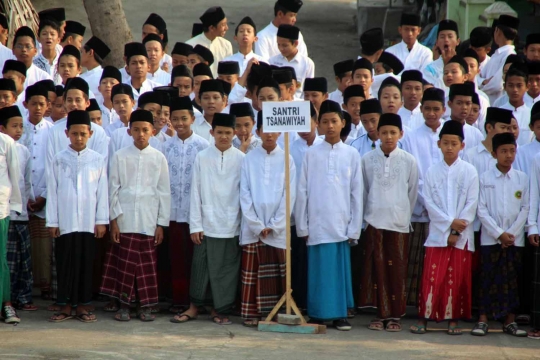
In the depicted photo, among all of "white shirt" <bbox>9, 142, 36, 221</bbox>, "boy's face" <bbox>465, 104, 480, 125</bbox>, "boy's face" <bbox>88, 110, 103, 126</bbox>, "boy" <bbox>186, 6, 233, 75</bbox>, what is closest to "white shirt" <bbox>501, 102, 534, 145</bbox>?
"boy's face" <bbox>465, 104, 480, 125</bbox>

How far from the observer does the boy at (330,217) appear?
8016 mm

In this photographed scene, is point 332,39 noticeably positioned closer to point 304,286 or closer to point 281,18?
point 281,18

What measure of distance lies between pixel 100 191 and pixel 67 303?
3.15 ft

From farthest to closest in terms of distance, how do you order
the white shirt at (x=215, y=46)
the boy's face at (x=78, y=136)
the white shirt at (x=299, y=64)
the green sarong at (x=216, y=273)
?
the white shirt at (x=215, y=46)
the white shirt at (x=299, y=64)
the green sarong at (x=216, y=273)
the boy's face at (x=78, y=136)

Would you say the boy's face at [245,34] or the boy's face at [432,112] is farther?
the boy's face at [245,34]

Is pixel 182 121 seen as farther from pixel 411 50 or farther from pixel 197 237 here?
pixel 411 50

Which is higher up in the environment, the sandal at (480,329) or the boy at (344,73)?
the boy at (344,73)

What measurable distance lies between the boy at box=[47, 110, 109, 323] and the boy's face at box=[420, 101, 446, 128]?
2858 millimetres

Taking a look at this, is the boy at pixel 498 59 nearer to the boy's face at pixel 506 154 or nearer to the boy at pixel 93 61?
the boy's face at pixel 506 154

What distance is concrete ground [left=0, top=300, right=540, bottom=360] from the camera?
282 inches

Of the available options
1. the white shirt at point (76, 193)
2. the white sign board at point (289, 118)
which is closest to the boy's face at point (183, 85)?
the white shirt at point (76, 193)

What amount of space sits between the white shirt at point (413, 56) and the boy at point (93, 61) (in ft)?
11.0

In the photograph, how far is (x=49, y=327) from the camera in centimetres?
780

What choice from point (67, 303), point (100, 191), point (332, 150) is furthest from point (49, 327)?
point (332, 150)
